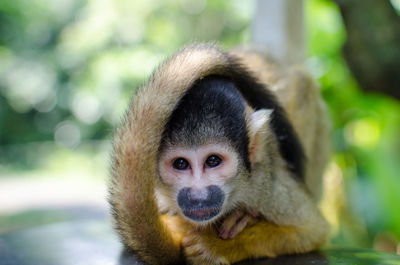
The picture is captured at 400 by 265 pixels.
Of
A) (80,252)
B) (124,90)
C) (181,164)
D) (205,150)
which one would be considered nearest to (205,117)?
(205,150)

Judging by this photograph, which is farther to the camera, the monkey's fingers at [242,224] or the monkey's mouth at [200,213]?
the monkey's fingers at [242,224]

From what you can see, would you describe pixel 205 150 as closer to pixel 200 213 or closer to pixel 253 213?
pixel 200 213

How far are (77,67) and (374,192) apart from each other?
34.5ft

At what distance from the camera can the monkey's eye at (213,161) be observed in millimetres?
2072

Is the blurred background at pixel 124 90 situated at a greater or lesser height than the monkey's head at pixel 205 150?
greater

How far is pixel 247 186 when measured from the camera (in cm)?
217

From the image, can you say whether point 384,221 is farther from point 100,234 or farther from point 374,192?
point 100,234

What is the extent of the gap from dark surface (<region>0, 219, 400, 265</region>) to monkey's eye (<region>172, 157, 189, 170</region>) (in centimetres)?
47

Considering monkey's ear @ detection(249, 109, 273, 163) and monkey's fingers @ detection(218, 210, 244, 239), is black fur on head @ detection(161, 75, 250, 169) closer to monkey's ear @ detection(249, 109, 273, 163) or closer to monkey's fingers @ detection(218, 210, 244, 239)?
monkey's ear @ detection(249, 109, 273, 163)

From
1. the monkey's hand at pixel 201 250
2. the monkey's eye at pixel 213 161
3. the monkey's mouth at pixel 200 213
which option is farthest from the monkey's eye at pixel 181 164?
the monkey's hand at pixel 201 250

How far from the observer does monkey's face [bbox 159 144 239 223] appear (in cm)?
198

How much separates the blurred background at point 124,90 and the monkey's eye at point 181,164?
0.34 metres

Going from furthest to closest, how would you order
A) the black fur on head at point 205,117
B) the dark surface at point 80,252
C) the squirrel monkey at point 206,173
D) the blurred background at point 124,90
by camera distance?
1. the blurred background at point 124,90
2. the black fur on head at point 205,117
3. the dark surface at point 80,252
4. the squirrel monkey at point 206,173

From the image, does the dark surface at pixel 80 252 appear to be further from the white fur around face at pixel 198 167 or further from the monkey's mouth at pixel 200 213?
the white fur around face at pixel 198 167
